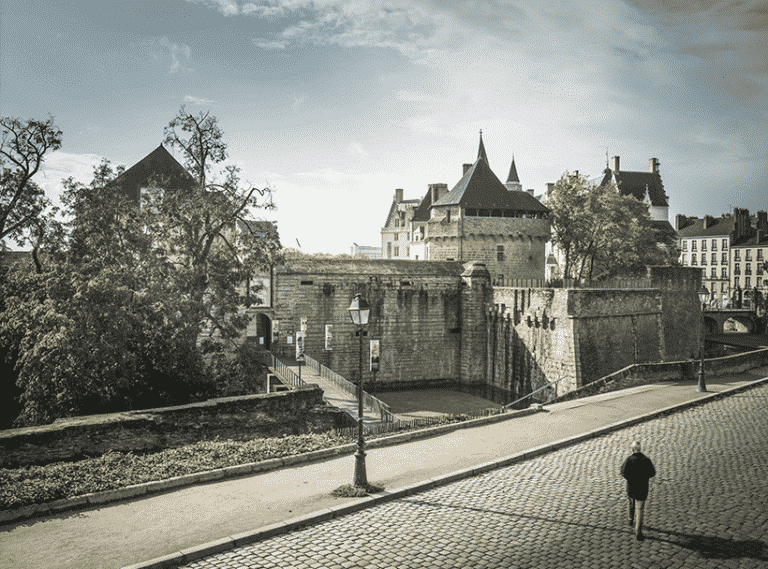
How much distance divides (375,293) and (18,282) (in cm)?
1645

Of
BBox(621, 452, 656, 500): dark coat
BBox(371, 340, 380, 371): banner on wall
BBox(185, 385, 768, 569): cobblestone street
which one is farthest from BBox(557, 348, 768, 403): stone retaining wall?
BBox(621, 452, 656, 500): dark coat

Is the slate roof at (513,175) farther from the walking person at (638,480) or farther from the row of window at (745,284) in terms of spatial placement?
the walking person at (638,480)

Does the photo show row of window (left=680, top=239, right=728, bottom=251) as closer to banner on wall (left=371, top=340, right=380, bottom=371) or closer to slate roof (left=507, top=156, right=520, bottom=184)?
slate roof (left=507, top=156, right=520, bottom=184)

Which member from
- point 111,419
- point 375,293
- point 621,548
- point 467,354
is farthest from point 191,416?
point 467,354

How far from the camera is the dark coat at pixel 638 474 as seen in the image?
7.97 meters

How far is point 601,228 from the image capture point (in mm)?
32906

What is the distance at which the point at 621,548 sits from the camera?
25.4 ft

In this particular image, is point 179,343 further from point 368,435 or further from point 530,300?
point 530,300

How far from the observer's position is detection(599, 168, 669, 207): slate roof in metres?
62.9

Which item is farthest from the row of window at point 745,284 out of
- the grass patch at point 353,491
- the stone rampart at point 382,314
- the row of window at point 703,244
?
the grass patch at point 353,491

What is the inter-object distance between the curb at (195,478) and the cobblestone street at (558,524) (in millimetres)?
2915

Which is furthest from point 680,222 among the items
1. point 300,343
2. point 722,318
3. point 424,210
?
point 300,343

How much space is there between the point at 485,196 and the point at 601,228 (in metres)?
8.38

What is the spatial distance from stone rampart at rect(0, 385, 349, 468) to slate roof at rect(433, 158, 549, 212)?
77.0 ft
